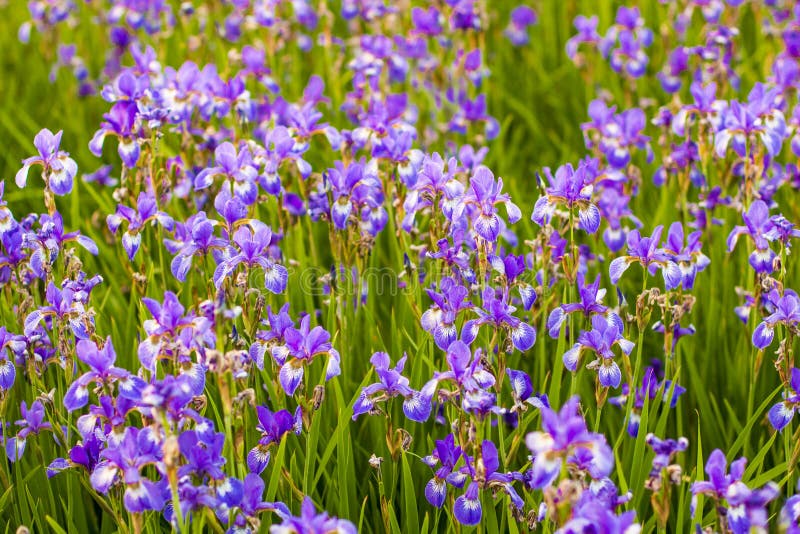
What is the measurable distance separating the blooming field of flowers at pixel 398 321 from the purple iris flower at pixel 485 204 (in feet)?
0.05

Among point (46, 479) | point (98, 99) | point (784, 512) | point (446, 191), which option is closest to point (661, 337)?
point (446, 191)

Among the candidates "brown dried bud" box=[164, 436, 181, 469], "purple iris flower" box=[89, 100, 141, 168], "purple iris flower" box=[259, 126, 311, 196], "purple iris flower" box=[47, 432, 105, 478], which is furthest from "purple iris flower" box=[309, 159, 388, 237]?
"brown dried bud" box=[164, 436, 181, 469]

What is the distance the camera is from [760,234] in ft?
12.8

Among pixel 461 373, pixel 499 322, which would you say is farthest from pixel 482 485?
pixel 499 322

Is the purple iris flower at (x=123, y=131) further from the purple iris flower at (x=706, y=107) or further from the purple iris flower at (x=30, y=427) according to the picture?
the purple iris flower at (x=706, y=107)

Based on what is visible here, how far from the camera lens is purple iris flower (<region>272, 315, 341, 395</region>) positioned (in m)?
3.22

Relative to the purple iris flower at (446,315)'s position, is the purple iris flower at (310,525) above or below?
below

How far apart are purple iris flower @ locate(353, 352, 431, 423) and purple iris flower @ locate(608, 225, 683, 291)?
864 millimetres

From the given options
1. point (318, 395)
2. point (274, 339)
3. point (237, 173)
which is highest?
point (237, 173)

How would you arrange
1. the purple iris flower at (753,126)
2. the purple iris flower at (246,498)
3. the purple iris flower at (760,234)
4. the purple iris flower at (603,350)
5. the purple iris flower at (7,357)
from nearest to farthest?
the purple iris flower at (246,498) < the purple iris flower at (603,350) < the purple iris flower at (7,357) < the purple iris flower at (760,234) < the purple iris flower at (753,126)

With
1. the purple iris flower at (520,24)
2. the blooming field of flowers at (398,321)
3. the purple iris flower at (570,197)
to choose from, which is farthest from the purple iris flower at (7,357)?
the purple iris flower at (520,24)

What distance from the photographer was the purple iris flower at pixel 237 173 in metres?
4.08

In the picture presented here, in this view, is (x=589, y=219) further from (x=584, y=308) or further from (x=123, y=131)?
(x=123, y=131)

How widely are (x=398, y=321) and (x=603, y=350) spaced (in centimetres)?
129
